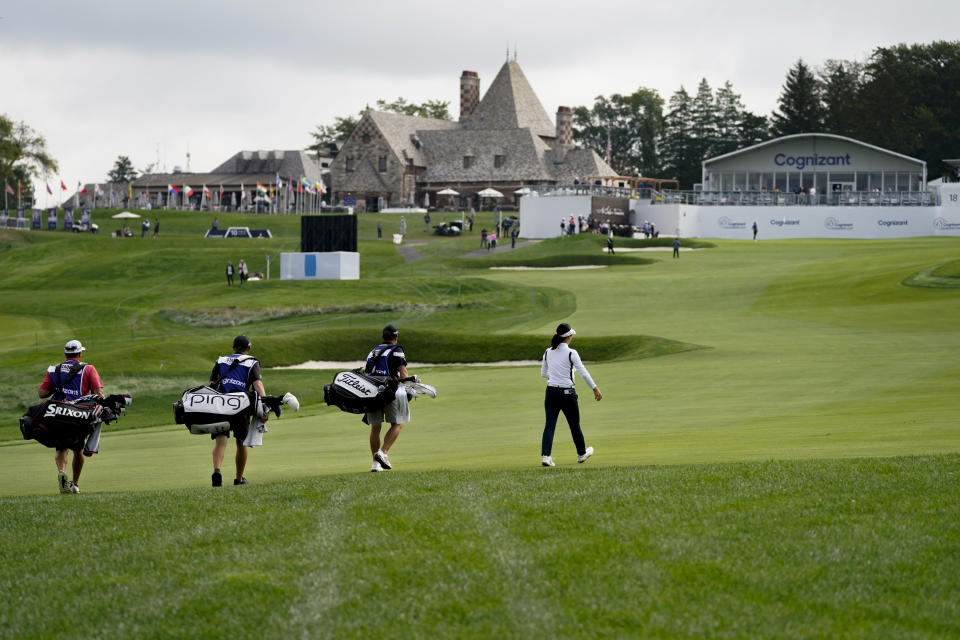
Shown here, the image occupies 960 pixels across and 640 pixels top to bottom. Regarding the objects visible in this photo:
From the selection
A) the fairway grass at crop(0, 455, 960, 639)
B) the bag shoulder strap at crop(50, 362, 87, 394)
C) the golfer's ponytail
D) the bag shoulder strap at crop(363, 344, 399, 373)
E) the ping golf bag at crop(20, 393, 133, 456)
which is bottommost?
the fairway grass at crop(0, 455, 960, 639)

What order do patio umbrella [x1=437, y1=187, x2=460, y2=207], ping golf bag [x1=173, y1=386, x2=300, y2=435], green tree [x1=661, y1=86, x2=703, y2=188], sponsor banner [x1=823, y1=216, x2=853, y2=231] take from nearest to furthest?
ping golf bag [x1=173, y1=386, x2=300, y2=435]
sponsor banner [x1=823, y1=216, x2=853, y2=231]
patio umbrella [x1=437, y1=187, x2=460, y2=207]
green tree [x1=661, y1=86, x2=703, y2=188]

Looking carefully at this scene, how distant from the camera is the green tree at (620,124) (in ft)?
536

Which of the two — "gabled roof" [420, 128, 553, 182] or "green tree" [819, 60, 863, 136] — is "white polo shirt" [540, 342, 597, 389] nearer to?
"gabled roof" [420, 128, 553, 182]

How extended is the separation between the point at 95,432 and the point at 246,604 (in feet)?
27.1

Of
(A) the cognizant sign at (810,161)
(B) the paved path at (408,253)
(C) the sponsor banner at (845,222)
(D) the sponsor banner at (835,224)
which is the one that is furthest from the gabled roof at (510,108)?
(B) the paved path at (408,253)

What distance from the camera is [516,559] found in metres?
9.50

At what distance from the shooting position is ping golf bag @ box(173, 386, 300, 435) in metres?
14.6

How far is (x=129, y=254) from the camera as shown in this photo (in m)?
81.8

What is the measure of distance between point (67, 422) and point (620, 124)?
158409 millimetres

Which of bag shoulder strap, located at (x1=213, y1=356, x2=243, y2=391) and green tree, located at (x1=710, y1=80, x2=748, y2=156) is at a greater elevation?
green tree, located at (x1=710, y1=80, x2=748, y2=156)

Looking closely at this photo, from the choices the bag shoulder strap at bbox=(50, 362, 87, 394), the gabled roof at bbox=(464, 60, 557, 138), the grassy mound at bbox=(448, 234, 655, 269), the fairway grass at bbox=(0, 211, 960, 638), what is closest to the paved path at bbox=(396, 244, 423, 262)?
the grassy mound at bbox=(448, 234, 655, 269)

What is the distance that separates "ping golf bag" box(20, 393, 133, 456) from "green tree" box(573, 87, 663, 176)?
147114mm

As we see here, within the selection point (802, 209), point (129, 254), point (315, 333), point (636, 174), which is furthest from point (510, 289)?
point (636, 174)

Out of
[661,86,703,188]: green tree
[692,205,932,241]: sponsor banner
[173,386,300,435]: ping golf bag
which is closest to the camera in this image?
[173,386,300,435]: ping golf bag
